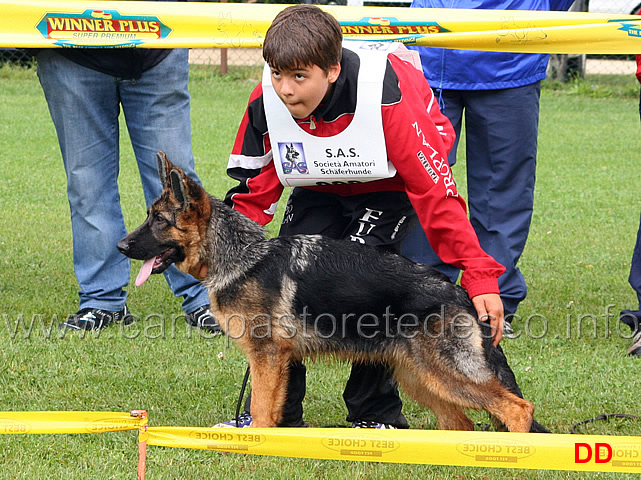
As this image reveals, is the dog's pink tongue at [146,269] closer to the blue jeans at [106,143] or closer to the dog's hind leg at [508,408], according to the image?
the dog's hind leg at [508,408]

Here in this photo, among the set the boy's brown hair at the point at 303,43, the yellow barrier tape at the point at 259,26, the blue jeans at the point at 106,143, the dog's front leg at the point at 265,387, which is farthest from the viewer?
the blue jeans at the point at 106,143

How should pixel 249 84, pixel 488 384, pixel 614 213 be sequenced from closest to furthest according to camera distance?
1. pixel 488 384
2. pixel 614 213
3. pixel 249 84

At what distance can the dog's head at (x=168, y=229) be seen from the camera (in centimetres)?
347

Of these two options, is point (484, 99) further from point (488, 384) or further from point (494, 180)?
point (488, 384)

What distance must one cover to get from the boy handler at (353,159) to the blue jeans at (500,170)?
5.04 ft

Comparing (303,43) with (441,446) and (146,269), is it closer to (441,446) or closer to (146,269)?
(146,269)

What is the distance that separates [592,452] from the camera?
286cm

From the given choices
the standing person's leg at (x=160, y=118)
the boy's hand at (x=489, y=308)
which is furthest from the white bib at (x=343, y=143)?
the standing person's leg at (x=160, y=118)

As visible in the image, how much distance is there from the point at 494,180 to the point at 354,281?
241cm

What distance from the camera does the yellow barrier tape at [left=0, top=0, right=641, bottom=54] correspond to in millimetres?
4625

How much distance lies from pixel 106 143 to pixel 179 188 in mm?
2109

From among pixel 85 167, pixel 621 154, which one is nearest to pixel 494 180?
pixel 85 167

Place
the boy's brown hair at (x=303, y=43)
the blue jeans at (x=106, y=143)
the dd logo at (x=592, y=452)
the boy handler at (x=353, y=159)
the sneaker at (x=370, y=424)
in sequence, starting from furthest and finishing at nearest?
the blue jeans at (x=106, y=143)
the sneaker at (x=370, y=424)
the boy handler at (x=353, y=159)
the boy's brown hair at (x=303, y=43)
the dd logo at (x=592, y=452)

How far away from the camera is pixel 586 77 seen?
17719 millimetres
